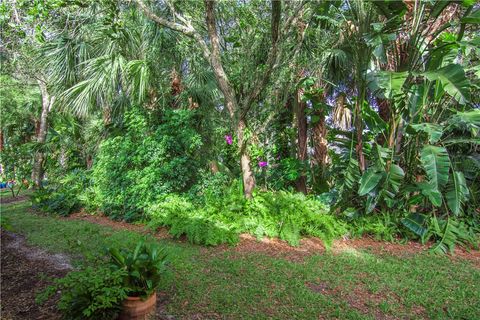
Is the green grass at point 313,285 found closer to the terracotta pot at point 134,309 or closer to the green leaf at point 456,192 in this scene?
the terracotta pot at point 134,309

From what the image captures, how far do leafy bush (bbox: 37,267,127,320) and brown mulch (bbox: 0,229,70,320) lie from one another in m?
0.40

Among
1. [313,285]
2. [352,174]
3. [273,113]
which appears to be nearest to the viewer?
[313,285]

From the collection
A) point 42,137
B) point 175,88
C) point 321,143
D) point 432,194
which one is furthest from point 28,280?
point 42,137

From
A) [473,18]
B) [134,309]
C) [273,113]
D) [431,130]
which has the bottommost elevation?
[134,309]

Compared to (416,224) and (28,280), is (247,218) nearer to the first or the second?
(416,224)

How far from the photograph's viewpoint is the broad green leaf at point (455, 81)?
4.26 meters

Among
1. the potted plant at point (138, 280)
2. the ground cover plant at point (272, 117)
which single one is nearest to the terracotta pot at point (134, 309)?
the potted plant at point (138, 280)

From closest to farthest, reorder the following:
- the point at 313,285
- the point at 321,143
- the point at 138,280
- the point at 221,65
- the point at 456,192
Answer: the point at 138,280, the point at 313,285, the point at 456,192, the point at 221,65, the point at 321,143

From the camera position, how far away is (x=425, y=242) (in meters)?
5.29

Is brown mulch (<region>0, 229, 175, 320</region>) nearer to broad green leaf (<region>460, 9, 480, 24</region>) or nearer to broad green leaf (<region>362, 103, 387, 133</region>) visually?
broad green leaf (<region>362, 103, 387, 133</region>)

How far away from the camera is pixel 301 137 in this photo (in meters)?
7.45

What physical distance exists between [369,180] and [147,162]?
461 centimetres

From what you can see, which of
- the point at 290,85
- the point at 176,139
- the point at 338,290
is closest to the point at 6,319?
the point at 338,290

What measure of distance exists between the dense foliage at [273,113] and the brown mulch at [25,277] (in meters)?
1.83
